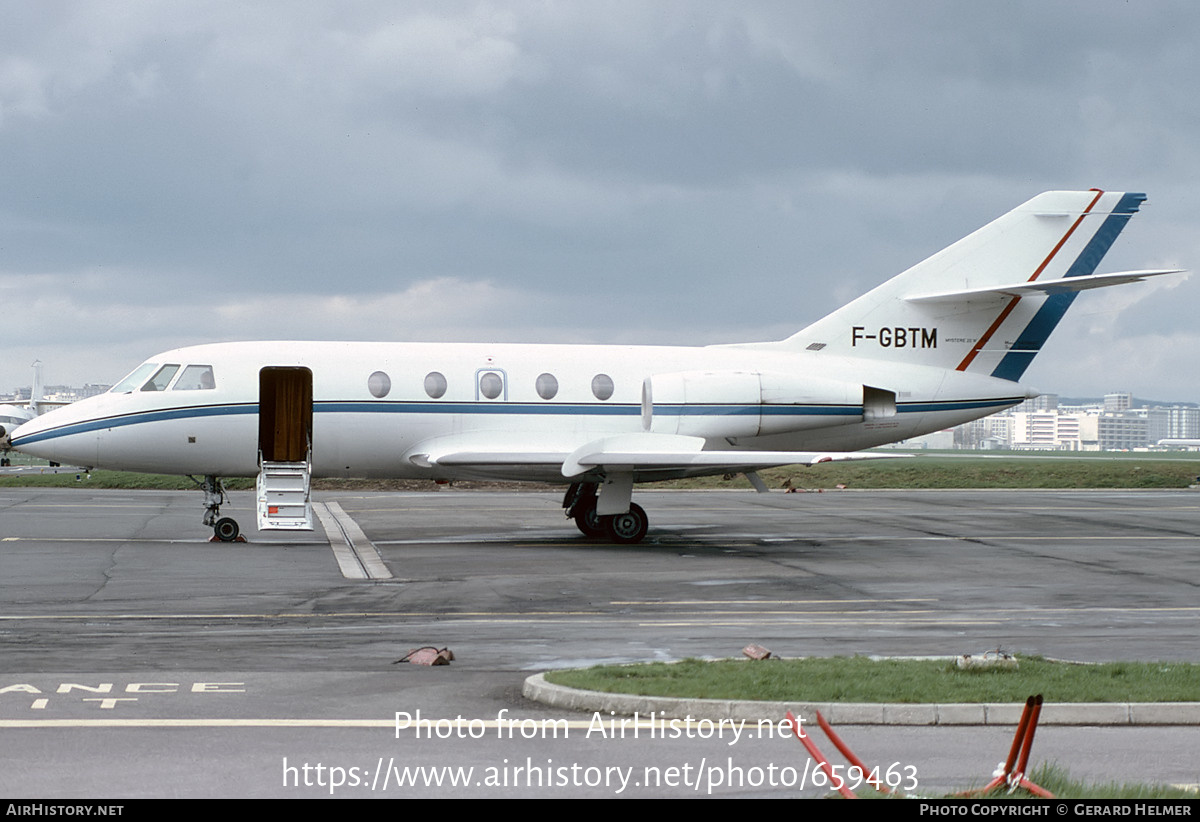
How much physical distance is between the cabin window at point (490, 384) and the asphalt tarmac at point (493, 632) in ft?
9.49

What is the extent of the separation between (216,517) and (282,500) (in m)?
2.68

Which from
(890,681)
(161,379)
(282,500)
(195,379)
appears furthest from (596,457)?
(890,681)

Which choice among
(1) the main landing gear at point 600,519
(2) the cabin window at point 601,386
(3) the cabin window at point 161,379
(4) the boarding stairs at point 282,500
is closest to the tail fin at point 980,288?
(2) the cabin window at point 601,386

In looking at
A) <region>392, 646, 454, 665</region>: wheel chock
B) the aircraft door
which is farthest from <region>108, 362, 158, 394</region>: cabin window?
<region>392, 646, 454, 665</region>: wheel chock

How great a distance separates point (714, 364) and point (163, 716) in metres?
18.1

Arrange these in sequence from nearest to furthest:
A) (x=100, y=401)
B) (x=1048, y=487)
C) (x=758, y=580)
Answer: (x=758, y=580) → (x=100, y=401) → (x=1048, y=487)

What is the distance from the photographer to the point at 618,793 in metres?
6.93

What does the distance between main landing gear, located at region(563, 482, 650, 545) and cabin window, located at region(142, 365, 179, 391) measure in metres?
7.80

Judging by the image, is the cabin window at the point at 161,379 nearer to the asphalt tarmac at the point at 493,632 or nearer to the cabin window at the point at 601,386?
the asphalt tarmac at the point at 493,632

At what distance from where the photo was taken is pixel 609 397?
24719mm

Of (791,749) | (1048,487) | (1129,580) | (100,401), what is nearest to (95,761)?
(791,749)

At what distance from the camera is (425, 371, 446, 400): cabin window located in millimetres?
23953

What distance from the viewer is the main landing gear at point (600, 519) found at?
80.2ft
